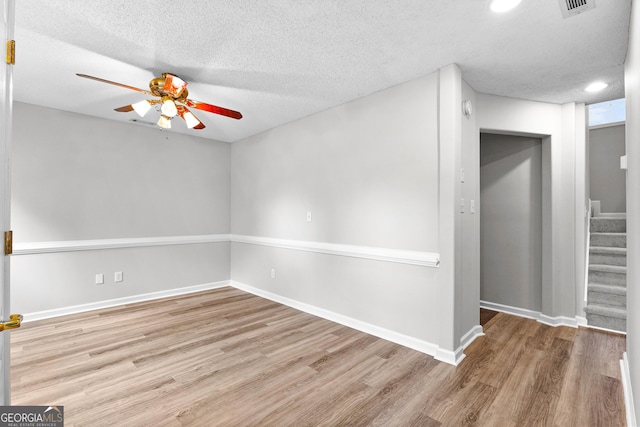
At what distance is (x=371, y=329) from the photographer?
3227 mm

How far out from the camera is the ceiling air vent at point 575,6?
183cm

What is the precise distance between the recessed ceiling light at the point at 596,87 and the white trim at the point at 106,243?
Result: 17.2ft

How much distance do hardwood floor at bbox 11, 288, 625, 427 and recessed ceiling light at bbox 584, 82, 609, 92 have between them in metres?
2.53

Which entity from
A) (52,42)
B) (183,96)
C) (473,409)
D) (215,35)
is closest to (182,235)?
(183,96)

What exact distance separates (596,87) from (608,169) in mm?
3432

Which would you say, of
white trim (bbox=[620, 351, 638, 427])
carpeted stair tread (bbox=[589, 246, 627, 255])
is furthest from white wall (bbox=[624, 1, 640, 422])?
carpeted stair tread (bbox=[589, 246, 627, 255])

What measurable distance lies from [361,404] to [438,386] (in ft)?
2.08

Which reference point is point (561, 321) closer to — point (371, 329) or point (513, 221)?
point (513, 221)

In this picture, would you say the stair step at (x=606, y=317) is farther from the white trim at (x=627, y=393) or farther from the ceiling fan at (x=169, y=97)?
the ceiling fan at (x=169, y=97)

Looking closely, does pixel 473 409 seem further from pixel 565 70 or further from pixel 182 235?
pixel 182 235

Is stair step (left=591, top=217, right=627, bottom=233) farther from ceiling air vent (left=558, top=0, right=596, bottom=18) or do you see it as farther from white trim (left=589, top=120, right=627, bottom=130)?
ceiling air vent (left=558, top=0, right=596, bottom=18)

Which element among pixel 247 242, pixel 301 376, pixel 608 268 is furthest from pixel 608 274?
pixel 247 242

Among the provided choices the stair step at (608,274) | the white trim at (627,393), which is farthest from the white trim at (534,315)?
the white trim at (627,393)

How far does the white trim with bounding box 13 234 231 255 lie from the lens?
356 cm
